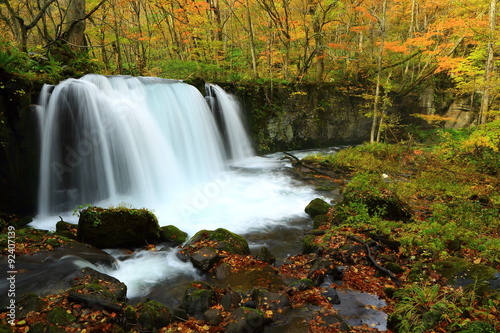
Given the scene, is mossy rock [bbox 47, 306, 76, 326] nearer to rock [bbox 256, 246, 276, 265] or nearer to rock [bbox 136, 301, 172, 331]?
rock [bbox 136, 301, 172, 331]

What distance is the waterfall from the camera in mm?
8125

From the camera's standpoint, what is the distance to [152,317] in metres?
3.63

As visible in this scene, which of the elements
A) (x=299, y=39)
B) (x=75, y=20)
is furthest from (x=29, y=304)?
(x=299, y=39)

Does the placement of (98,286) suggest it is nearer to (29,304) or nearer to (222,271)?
(29,304)

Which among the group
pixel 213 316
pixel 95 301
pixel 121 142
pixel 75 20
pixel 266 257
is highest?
pixel 75 20

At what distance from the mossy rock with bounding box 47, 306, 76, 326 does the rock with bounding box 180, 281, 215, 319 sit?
1.43m

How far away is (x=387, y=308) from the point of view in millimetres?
4012

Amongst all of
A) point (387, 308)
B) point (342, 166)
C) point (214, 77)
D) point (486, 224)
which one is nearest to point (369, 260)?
point (387, 308)

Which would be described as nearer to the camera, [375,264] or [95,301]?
[95,301]

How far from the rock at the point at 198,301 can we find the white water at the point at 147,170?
123cm

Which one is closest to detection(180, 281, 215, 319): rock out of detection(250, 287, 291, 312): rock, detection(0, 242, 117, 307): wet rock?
detection(250, 287, 291, 312): rock

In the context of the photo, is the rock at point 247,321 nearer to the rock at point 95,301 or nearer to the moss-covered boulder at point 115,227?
the rock at point 95,301

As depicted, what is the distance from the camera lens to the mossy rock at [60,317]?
3.22m

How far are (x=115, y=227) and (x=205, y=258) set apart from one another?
2.28 m
